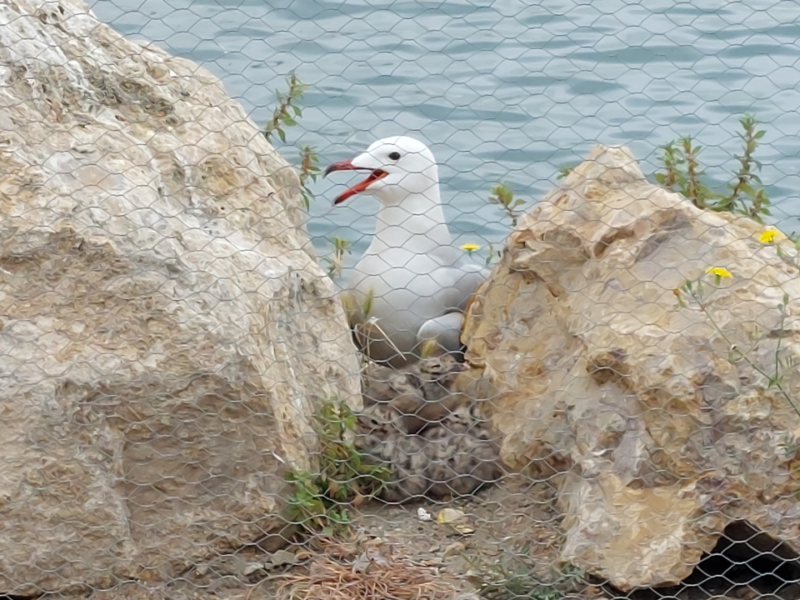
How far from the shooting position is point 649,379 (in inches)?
111

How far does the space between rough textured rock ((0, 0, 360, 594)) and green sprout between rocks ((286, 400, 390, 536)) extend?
4cm

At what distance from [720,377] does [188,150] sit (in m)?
1.27

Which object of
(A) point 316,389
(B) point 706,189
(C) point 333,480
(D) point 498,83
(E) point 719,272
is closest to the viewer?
(E) point 719,272

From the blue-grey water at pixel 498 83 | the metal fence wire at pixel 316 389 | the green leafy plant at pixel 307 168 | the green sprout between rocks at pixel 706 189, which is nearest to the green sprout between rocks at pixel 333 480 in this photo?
the metal fence wire at pixel 316 389

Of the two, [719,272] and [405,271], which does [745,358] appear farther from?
[405,271]

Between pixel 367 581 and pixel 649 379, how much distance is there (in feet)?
2.30

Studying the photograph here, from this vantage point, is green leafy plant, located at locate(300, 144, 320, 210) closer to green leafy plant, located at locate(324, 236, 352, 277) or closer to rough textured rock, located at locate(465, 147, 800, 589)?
green leafy plant, located at locate(324, 236, 352, 277)

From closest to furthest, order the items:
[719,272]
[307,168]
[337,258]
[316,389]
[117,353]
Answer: [117,353], [719,272], [316,389], [307,168], [337,258]

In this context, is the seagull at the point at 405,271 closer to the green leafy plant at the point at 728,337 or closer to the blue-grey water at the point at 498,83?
the blue-grey water at the point at 498,83

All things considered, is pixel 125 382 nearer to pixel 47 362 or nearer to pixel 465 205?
pixel 47 362

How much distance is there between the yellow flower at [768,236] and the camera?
9.96 ft

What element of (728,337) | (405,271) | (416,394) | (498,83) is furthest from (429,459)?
(498,83)

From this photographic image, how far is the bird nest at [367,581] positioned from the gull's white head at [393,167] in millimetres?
1383

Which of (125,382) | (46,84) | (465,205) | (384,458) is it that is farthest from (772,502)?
(465,205)
